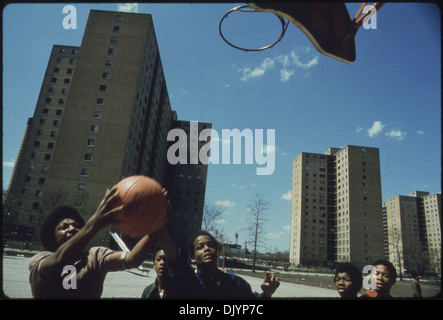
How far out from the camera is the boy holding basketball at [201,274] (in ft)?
10.2

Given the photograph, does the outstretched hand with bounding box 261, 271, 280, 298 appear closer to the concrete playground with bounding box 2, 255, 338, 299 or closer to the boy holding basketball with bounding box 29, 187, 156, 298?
the boy holding basketball with bounding box 29, 187, 156, 298

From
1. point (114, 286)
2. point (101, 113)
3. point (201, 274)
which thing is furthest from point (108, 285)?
point (101, 113)

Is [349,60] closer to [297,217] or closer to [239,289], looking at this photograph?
[239,289]

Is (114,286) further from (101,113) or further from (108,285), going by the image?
(101,113)

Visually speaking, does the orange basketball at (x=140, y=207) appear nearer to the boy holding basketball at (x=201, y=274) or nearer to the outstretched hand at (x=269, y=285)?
the boy holding basketball at (x=201, y=274)

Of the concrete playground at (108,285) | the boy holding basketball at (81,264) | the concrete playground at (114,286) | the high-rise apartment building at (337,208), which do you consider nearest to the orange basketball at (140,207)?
the boy holding basketball at (81,264)

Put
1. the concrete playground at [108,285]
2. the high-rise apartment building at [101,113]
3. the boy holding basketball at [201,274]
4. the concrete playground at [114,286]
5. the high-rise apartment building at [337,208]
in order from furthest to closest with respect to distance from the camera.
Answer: the high-rise apartment building at [337,208] < the high-rise apartment building at [101,113] < the concrete playground at [108,285] < the concrete playground at [114,286] < the boy holding basketball at [201,274]

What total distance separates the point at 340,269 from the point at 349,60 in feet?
9.96

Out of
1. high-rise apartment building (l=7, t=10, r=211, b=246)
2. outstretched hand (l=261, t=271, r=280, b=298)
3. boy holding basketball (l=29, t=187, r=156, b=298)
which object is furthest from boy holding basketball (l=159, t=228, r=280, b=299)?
high-rise apartment building (l=7, t=10, r=211, b=246)

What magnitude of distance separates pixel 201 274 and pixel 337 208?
43.9 metres

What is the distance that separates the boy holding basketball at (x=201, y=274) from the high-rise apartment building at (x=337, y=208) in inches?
694

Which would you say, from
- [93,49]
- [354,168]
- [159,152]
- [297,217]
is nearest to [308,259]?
[297,217]

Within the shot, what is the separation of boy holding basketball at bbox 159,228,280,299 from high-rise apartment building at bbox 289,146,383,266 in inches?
694

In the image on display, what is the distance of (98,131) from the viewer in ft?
79.8
